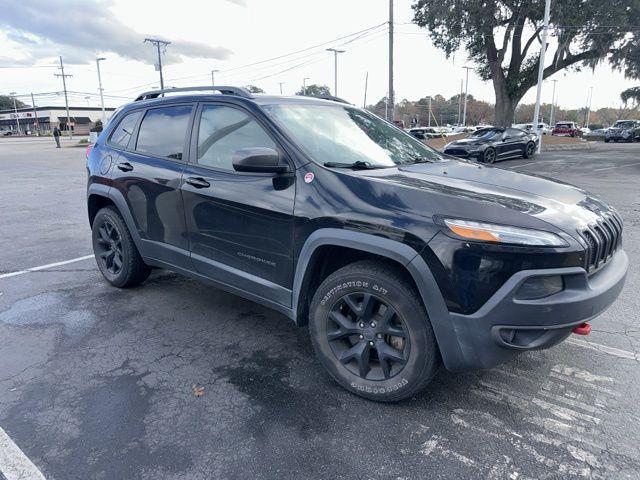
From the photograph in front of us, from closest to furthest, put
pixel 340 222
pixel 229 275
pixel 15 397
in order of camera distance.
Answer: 1. pixel 340 222
2. pixel 15 397
3. pixel 229 275


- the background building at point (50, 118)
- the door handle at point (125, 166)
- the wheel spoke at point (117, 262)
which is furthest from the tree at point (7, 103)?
the door handle at point (125, 166)

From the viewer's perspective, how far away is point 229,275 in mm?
3416

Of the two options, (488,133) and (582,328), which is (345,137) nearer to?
(582,328)

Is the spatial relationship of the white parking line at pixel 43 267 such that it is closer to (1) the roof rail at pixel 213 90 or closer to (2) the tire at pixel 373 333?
(1) the roof rail at pixel 213 90

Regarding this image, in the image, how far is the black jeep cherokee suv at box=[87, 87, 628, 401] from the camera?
2287mm

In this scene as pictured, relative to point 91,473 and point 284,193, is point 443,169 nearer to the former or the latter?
point 284,193

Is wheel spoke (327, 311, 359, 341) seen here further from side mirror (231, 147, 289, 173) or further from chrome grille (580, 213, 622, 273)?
chrome grille (580, 213, 622, 273)

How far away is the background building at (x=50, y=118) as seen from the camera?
98425 millimetres

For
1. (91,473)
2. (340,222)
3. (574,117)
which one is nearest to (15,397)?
(91,473)

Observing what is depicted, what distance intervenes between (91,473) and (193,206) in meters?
1.91

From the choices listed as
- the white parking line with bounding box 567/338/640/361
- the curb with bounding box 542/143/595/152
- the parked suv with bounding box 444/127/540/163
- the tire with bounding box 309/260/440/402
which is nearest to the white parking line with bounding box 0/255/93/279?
the tire with bounding box 309/260/440/402

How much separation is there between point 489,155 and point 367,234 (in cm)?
1591

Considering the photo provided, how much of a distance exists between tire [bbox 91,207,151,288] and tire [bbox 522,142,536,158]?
18429mm

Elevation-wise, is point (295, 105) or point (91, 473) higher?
point (295, 105)
